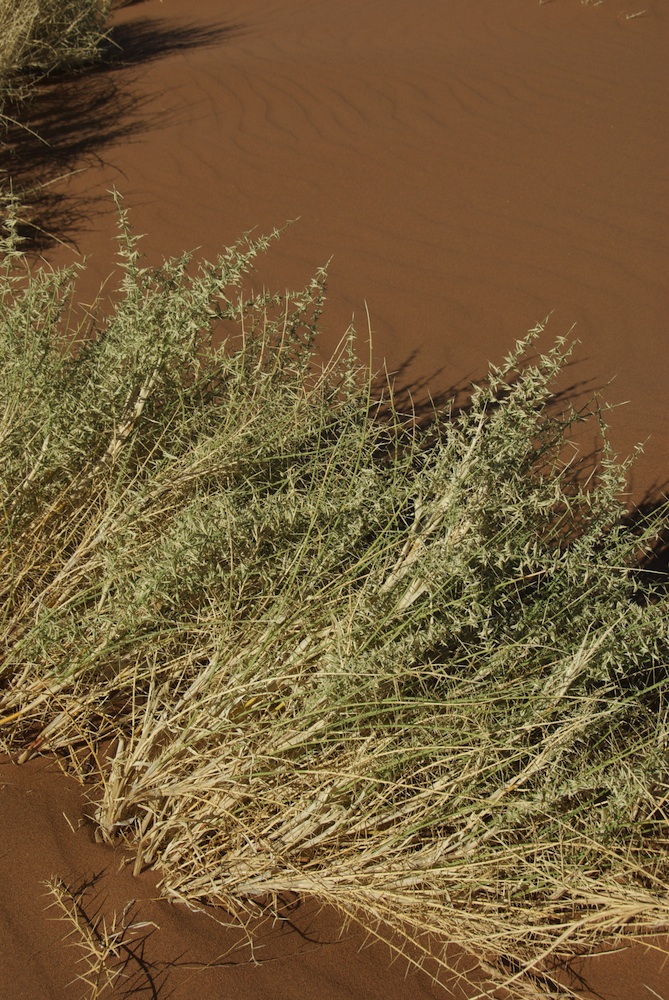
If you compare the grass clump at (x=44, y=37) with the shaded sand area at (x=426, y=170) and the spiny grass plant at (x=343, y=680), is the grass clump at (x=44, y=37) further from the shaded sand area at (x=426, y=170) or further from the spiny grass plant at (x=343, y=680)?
the spiny grass plant at (x=343, y=680)

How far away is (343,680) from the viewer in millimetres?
1827

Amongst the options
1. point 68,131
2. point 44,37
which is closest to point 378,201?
point 68,131

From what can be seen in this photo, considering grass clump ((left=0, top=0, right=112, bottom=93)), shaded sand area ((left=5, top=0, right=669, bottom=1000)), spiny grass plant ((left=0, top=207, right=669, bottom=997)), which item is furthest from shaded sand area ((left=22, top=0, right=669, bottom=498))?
spiny grass plant ((left=0, top=207, right=669, bottom=997))

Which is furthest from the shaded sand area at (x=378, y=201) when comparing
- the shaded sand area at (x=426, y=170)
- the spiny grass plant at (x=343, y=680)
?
the spiny grass plant at (x=343, y=680)

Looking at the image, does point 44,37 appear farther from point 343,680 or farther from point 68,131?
point 343,680

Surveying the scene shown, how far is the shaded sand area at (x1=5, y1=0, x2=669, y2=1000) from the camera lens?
1.80 m

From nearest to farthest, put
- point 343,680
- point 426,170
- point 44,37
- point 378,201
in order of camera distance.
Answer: point 343,680, point 378,201, point 426,170, point 44,37

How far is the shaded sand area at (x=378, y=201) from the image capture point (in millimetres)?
1801

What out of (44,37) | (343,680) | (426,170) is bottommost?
(343,680)

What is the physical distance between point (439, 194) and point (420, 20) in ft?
12.1

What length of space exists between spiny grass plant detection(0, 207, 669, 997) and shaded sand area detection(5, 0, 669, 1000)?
0.42 ft

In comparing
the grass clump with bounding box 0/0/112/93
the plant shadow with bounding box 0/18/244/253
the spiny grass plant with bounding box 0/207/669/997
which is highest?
the grass clump with bounding box 0/0/112/93

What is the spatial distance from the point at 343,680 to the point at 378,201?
4399 mm

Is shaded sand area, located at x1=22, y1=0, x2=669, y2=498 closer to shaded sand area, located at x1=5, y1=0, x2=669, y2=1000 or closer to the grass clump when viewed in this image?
shaded sand area, located at x1=5, y1=0, x2=669, y2=1000
